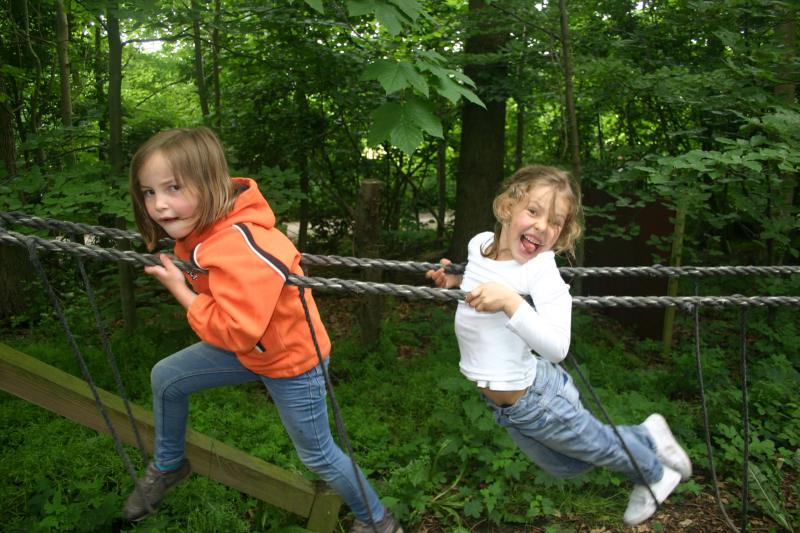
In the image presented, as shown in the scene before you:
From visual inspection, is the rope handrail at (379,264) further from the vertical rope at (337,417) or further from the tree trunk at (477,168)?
the tree trunk at (477,168)

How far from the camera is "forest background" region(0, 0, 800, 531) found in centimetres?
301

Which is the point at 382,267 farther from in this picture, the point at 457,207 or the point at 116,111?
the point at 457,207

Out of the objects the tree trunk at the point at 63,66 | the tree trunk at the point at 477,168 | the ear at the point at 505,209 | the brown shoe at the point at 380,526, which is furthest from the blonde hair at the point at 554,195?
the tree trunk at the point at 63,66

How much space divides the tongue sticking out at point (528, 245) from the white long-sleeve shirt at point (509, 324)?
27 mm

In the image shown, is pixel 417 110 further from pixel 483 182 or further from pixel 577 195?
pixel 483 182

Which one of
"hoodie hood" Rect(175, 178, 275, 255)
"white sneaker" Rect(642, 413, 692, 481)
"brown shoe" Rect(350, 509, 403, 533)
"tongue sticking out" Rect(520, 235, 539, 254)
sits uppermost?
"hoodie hood" Rect(175, 178, 275, 255)

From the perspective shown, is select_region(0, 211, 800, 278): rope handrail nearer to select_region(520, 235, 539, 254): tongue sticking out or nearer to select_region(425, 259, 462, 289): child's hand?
select_region(425, 259, 462, 289): child's hand

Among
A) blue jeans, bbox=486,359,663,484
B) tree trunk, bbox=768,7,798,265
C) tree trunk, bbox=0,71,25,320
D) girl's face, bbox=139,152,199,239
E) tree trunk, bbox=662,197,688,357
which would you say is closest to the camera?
girl's face, bbox=139,152,199,239

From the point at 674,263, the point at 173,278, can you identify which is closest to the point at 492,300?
the point at 173,278

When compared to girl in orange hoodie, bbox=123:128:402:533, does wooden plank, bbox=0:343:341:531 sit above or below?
below

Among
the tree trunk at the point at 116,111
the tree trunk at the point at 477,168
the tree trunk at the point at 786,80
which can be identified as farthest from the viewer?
the tree trunk at the point at 477,168

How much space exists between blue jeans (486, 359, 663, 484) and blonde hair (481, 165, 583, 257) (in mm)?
426

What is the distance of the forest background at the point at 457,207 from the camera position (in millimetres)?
3010

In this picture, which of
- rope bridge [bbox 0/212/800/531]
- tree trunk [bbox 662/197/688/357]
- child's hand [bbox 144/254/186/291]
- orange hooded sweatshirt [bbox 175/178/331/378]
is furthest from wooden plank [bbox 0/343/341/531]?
tree trunk [bbox 662/197/688/357]
